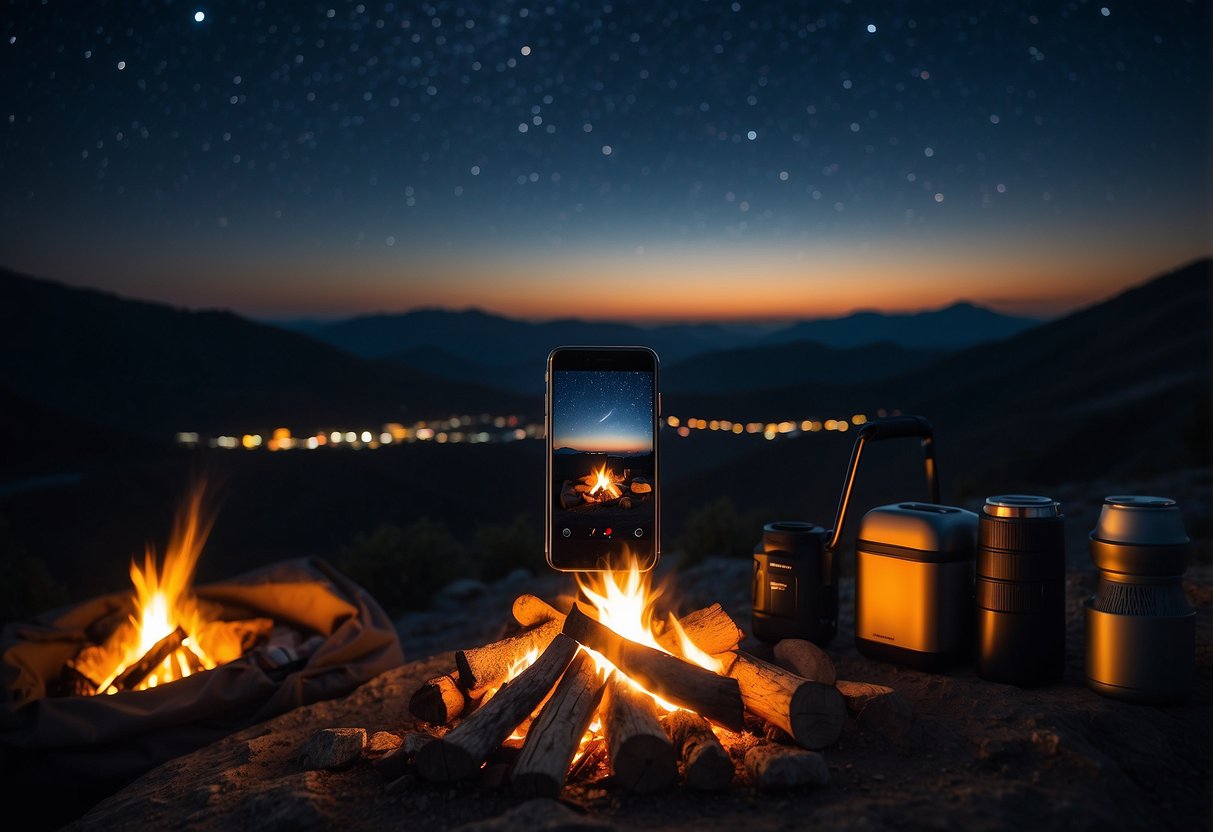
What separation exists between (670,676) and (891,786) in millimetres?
794

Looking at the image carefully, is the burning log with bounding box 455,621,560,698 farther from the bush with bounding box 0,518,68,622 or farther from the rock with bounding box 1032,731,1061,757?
the bush with bounding box 0,518,68,622

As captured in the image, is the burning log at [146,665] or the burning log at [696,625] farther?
the burning log at [146,665]

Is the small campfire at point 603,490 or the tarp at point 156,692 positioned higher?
the small campfire at point 603,490

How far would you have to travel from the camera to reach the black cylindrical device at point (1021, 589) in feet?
10.7

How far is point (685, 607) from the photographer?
23.6ft

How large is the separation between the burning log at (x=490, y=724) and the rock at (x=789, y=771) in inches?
32.3

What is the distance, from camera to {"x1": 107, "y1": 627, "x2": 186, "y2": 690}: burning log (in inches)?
167

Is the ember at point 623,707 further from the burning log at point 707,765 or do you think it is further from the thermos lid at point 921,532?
the thermos lid at point 921,532

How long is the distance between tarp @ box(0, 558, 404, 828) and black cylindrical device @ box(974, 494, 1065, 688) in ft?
9.92

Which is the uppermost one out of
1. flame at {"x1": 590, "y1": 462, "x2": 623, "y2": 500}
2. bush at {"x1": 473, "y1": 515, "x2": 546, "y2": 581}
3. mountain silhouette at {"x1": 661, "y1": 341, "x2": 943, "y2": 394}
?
mountain silhouette at {"x1": 661, "y1": 341, "x2": 943, "y2": 394}

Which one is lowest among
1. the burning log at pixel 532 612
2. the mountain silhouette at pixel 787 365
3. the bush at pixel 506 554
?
the bush at pixel 506 554

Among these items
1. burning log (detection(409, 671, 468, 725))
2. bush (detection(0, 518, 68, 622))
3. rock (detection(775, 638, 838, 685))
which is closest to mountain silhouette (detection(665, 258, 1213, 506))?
rock (detection(775, 638, 838, 685))

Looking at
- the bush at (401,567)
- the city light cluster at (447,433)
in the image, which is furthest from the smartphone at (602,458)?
the city light cluster at (447,433)

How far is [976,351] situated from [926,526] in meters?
80.1
